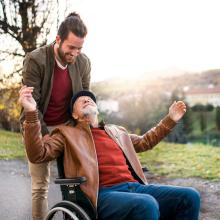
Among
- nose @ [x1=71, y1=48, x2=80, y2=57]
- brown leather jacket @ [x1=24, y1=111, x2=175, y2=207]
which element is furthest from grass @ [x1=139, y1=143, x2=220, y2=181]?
nose @ [x1=71, y1=48, x2=80, y2=57]

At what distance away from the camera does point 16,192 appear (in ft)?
22.1

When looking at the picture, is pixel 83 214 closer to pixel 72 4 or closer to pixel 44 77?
pixel 44 77

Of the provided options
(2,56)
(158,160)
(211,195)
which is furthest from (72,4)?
(211,195)

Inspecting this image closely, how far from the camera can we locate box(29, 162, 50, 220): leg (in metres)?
4.05

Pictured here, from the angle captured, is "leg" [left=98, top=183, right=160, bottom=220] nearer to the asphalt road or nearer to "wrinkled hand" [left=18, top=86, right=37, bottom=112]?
"wrinkled hand" [left=18, top=86, right=37, bottom=112]

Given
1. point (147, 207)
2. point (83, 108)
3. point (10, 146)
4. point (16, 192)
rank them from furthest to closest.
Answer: point (10, 146) → point (16, 192) → point (83, 108) → point (147, 207)

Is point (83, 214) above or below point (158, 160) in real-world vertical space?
above

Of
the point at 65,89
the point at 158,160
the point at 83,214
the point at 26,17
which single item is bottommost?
the point at 158,160

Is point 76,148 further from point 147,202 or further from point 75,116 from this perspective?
point 147,202

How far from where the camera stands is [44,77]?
3914 millimetres

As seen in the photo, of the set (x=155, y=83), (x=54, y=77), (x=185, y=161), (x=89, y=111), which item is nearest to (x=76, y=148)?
(x=89, y=111)

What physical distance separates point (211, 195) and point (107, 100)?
617cm

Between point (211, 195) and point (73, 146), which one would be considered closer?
point (73, 146)

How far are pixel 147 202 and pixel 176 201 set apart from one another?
339 millimetres
